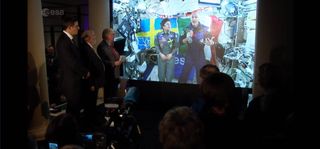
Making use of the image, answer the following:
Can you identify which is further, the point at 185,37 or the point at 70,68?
the point at 185,37

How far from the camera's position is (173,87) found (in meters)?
5.82

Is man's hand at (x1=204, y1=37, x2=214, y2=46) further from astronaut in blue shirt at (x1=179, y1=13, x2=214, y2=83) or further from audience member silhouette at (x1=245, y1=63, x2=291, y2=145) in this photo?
audience member silhouette at (x1=245, y1=63, x2=291, y2=145)

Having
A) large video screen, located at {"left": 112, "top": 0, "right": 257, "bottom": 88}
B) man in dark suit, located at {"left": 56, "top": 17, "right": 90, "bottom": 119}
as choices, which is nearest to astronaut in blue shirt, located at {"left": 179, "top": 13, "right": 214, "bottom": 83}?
large video screen, located at {"left": 112, "top": 0, "right": 257, "bottom": 88}

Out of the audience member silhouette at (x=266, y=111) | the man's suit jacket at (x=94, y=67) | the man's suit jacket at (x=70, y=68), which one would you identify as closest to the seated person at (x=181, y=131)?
the audience member silhouette at (x=266, y=111)

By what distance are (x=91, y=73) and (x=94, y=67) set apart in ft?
0.28

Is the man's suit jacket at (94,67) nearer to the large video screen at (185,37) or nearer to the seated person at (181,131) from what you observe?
the large video screen at (185,37)

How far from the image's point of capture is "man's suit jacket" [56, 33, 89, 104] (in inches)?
168

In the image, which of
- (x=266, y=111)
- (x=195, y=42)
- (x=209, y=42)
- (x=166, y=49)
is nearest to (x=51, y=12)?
(x=166, y=49)

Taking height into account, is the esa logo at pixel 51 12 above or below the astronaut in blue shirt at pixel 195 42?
above

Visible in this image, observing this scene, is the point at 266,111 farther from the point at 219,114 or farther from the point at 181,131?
the point at 181,131

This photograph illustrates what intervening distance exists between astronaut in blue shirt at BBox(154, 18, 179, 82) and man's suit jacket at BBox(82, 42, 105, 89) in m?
1.41

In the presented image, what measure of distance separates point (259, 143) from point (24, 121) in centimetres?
125

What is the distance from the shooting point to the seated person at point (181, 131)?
1.63 m

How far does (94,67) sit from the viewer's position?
468 centimetres
